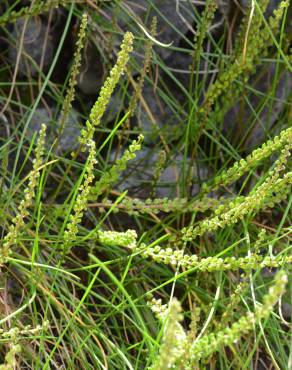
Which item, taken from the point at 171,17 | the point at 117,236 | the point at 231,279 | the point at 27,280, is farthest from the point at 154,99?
Result: the point at 117,236

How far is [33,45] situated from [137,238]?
0.56 meters

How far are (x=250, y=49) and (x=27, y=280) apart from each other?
570 mm

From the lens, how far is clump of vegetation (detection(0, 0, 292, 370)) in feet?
3.19

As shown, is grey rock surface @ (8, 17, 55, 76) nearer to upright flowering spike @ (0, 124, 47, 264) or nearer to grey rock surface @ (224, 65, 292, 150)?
grey rock surface @ (224, 65, 292, 150)

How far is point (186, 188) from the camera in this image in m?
1.36

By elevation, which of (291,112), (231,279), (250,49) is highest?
(250,49)

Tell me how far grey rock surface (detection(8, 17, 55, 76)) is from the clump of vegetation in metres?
0.04

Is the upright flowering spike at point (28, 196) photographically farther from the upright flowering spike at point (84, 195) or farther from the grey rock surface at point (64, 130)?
the grey rock surface at point (64, 130)

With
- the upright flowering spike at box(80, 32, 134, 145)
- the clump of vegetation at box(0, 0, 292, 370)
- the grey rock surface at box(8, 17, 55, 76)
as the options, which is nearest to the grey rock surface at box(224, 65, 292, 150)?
the clump of vegetation at box(0, 0, 292, 370)

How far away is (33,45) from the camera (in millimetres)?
1683

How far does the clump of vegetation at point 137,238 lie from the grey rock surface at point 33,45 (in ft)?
0.12

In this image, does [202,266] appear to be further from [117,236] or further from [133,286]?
[133,286]

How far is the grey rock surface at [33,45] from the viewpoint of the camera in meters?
1.64

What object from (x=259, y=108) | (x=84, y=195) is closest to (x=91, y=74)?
(x=259, y=108)
